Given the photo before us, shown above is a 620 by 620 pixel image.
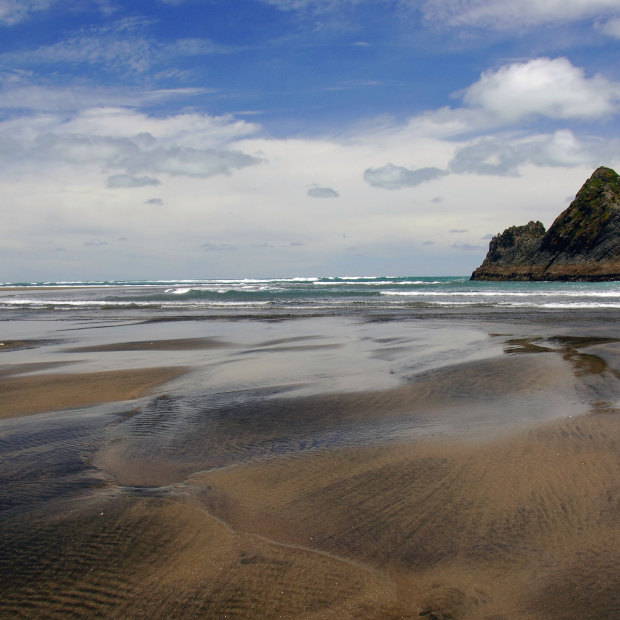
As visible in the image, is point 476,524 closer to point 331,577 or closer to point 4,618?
point 331,577

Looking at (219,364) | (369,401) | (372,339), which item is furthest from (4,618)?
(372,339)

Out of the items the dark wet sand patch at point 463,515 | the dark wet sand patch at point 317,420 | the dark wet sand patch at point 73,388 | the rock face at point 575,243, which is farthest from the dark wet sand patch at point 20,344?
the rock face at point 575,243

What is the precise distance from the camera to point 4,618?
252 centimetres

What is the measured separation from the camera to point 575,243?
236ft

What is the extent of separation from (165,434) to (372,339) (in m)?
8.90

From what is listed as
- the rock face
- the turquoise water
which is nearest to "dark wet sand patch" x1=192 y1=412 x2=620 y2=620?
the turquoise water

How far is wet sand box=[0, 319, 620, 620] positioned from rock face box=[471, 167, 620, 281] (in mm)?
70822

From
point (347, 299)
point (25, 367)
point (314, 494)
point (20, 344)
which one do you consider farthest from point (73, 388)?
point (347, 299)

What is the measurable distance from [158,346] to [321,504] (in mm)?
10445

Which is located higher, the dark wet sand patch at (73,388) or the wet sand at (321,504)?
the dark wet sand patch at (73,388)

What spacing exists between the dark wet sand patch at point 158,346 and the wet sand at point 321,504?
5.31 m

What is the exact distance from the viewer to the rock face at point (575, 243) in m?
67.3

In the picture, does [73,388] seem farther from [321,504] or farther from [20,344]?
[20,344]

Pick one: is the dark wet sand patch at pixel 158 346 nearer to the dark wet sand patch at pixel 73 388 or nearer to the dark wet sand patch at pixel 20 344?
the dark wet sand patch at pixel 20 344
